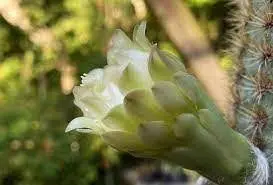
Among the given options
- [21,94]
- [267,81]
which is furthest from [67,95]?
[267,81]

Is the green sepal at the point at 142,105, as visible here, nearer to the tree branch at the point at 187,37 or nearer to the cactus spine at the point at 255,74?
the cactus spine at the point at 255,74

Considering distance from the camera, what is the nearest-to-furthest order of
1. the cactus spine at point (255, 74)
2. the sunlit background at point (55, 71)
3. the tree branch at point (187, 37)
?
the cactus spine at point (255, 74), the tree branch at point (187, 37), the sunlit background at point (55, 71)

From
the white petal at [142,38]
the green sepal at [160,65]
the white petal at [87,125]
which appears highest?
the white petal at [142,38]

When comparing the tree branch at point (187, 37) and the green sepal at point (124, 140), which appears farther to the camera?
the tree branch at point (187, 37)

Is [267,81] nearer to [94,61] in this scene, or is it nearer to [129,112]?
[129,112]

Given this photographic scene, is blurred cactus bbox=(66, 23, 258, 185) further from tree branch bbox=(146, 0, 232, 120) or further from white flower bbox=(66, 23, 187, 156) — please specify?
tree branch bbox=(146, 0, 232, 120)

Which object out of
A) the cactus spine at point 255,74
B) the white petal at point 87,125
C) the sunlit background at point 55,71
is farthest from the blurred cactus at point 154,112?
the sunlit background at point 55,71

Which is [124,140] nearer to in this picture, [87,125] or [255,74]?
[87,125]
